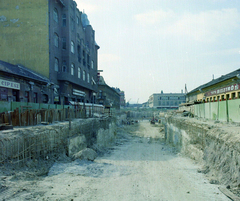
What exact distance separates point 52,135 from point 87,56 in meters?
29.7

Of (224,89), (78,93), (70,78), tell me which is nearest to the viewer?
(224,89)

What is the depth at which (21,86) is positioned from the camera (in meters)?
18.7

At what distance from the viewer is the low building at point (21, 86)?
16734 mm


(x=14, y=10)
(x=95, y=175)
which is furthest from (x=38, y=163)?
(x=14, y=10)

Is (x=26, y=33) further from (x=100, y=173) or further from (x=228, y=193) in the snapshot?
A: (x=228, y=193)

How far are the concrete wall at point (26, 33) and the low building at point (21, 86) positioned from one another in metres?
1.73

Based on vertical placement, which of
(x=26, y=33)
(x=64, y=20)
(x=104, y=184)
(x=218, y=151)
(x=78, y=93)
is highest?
(x=64, y=20)

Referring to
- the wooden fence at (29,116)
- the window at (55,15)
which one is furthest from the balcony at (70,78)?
the wooden fence at (29,116)

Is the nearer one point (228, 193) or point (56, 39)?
point (228, 193)

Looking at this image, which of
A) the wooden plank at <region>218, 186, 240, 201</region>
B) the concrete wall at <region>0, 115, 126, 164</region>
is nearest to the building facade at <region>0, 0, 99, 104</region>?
the concrete wall at <region>0, 115, 126, 164</region>

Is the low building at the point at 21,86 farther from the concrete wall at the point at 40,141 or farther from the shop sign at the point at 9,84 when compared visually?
the concrete wall at the point at 40,141

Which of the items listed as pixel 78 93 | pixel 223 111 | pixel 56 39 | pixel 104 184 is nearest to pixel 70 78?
pixel 78 93

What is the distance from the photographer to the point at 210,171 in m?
9.67

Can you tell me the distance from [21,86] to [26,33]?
8.49 m
